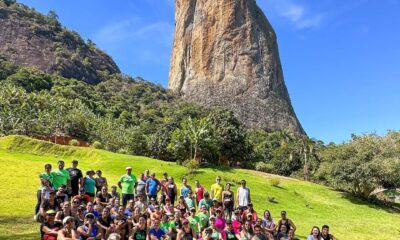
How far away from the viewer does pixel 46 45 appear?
563 feet

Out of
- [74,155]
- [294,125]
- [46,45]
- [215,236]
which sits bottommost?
[215,236]

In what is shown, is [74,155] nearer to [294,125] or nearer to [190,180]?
[190,180]

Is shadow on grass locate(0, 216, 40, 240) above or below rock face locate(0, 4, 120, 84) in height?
below

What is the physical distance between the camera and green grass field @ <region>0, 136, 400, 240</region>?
2128 centimetres

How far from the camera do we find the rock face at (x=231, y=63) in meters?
142

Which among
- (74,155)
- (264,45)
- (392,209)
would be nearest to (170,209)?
(392,209)

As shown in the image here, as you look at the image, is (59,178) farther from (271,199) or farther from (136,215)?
(271,199)

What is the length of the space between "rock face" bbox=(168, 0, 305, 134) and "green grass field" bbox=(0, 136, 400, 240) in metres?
91.6

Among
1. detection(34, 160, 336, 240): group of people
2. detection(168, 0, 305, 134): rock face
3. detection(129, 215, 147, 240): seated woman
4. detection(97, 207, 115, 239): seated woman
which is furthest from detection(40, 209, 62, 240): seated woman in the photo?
detection(168, 0, 305, 134): rock face

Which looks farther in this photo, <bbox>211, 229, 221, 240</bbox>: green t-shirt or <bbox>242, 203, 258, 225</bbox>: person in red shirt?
<bbox>242, 203, 258, 225</bbox>: person in red shirt

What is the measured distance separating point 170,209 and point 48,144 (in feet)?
126

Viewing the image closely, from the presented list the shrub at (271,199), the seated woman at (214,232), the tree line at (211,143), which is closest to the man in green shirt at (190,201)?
the seated woman at (214,232)

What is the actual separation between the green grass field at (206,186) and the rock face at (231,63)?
301 feet

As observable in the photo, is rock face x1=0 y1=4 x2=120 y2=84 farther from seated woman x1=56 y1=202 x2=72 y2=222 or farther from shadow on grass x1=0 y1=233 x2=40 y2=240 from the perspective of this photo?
seated woman x1=56 y1=202 x2=72 y2=222
